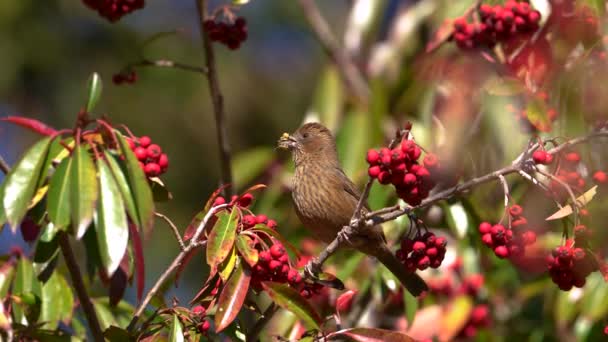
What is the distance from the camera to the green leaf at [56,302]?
11.4ft

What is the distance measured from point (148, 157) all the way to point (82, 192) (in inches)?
15.2

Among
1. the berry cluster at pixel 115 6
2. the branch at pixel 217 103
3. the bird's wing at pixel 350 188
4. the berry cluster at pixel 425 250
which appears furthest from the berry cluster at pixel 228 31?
the berry cluster at pixel 425 250

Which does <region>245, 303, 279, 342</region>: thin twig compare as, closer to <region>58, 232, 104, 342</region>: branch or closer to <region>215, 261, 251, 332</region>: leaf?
<region>215, 261, 251, 332</region>: leaf

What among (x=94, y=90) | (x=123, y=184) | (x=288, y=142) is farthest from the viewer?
(x=288, y=142)

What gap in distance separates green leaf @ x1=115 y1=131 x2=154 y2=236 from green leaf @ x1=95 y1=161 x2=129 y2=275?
5cm

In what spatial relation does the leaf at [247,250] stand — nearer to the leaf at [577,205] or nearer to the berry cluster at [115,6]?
the leaf at [577,205]

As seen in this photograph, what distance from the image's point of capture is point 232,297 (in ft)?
9.12

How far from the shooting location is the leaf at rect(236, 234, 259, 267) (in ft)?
9.16

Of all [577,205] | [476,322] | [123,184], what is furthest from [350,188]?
[123,184]

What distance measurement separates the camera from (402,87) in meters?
5.14

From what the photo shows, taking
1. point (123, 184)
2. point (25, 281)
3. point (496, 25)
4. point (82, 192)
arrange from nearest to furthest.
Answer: point (82, 192), point (123, 184), point (25, 281), point (496, 25)

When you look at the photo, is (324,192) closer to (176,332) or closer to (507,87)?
(507,87)

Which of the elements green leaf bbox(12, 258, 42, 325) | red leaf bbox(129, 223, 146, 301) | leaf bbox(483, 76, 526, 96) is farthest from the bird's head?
red leaf bbox(129, 223, 146, 301)

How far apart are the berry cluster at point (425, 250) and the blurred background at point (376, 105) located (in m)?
→ 0.40
